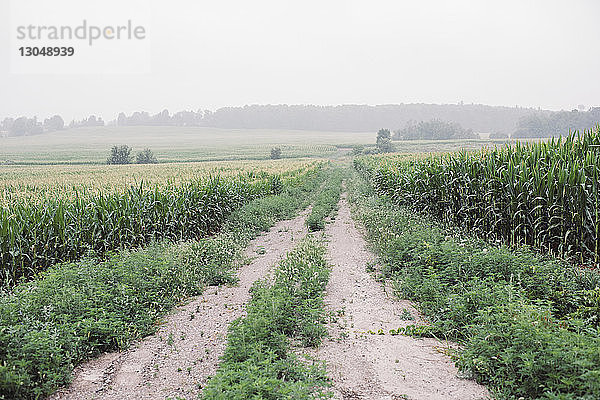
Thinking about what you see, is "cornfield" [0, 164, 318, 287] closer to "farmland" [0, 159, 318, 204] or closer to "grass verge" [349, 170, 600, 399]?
"farmland" [0, 159, 318, 204]

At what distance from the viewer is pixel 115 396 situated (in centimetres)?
402

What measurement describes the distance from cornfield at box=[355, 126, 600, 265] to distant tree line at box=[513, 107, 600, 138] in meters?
84.6

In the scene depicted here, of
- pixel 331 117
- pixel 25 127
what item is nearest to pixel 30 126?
pixel 25 127

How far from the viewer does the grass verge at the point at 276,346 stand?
332 cm

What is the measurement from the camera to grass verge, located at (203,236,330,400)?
10.9ft

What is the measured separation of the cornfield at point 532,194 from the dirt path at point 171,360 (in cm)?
588

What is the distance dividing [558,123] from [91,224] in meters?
102

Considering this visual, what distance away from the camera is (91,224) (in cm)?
881

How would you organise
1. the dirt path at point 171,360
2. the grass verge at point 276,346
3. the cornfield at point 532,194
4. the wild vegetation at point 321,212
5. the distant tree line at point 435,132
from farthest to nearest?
the distant tree line at point 435,132
the wild vegetation at point 321,212
the cornfield at point 532,194
the dirt path at point 171,360
the grass verge at point 276,346

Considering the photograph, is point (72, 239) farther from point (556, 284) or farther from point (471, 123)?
point (471, 123)

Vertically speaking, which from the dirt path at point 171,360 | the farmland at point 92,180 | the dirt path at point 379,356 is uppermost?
the farmland at point 92,180

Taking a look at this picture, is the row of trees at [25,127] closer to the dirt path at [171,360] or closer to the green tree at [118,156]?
the green tree at [118,156]

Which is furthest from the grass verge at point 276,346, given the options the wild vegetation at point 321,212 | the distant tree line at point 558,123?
the distant tree line at point 558,123

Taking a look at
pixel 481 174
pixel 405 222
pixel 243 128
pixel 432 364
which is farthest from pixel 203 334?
pixel 243 128
